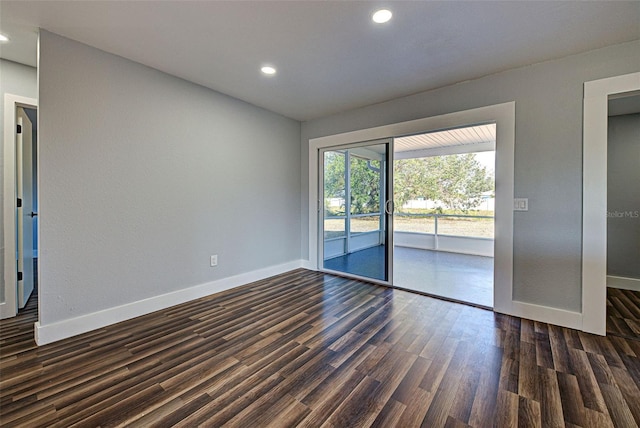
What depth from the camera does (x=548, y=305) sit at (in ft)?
8.45

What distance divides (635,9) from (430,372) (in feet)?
9.59

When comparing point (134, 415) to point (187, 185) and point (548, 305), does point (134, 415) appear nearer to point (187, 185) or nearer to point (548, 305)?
point (187, 185)

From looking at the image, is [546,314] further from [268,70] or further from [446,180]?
[446,180]

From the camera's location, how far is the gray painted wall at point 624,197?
354 centimetres

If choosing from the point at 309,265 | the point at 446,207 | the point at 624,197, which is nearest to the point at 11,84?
the point at 309,265

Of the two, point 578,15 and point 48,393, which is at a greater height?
point 578,15

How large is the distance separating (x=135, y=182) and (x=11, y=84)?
1.52m

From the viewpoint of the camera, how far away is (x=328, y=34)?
84.7 inches

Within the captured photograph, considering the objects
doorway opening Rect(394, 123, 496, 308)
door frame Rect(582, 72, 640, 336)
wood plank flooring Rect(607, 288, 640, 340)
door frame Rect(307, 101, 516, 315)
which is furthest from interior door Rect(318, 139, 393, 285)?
wood plank flooring Rect(607, 288, 640, 340)

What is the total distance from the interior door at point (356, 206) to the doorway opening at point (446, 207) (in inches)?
24.6

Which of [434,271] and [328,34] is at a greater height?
[328,34]

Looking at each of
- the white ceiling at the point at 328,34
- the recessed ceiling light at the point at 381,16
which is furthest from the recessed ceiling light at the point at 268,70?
the recessed ceiling light at the point at 381,16

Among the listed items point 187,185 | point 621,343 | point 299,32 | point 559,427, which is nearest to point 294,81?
point 299,32

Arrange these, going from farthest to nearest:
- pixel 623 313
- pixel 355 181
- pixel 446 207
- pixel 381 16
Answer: pixel 446 207 → pixel 355 181 → pixel 623 313 → pixel 381 16
